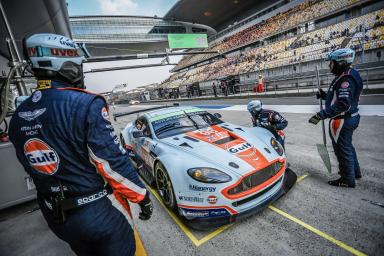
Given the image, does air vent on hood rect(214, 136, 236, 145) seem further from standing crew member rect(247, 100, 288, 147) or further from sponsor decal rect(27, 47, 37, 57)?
sponsor decal rect(27, 47, 37, 57)

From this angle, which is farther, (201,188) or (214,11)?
(214,11)

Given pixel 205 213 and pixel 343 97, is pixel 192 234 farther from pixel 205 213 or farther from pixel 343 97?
pixel 343 97

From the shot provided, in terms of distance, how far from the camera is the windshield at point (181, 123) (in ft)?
11.3

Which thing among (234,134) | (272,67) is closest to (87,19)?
(272,67)

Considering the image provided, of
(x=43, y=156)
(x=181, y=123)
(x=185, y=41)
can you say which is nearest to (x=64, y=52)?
(x=43, y=156)

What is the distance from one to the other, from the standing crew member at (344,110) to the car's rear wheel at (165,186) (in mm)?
2248

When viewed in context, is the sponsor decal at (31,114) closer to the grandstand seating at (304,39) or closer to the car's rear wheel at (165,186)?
the car's rear wheel at (165,186)

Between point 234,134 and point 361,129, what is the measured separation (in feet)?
12.9

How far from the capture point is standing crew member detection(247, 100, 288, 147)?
11.1 feet

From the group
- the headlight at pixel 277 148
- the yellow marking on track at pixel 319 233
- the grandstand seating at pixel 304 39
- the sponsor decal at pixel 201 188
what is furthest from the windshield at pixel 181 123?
the grandstand seating at pixel 304 39

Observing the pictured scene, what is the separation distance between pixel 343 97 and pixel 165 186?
262 cm

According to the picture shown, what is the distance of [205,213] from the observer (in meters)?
2.29

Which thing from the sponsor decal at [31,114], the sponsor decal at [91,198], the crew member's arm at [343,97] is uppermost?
the sponsor decal at [31,114]

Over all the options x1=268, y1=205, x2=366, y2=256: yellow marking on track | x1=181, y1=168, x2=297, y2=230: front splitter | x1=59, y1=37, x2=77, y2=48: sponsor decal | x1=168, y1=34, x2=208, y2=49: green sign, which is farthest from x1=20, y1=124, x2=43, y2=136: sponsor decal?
x1=168, y1=34, x2=208, y2=49: green sign
